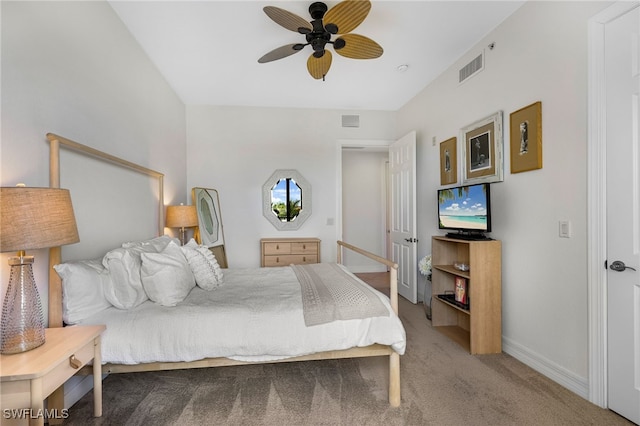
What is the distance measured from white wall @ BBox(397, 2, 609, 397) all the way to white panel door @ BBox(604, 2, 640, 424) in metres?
0.14

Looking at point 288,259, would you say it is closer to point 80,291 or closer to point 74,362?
point 80,291

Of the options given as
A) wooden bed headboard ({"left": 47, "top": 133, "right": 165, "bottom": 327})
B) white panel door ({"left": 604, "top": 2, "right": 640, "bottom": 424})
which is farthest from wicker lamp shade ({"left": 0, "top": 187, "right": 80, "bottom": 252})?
white panel door ({"left": 604, "top": 2, "right": 640, "bottom": 424})

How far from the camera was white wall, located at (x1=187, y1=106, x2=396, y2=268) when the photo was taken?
178 inches

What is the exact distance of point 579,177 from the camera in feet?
6.58

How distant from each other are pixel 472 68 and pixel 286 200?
2.88 metres

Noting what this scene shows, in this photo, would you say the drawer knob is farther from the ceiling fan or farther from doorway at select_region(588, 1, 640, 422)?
doorway at select_region(588, 1, 640, 422)

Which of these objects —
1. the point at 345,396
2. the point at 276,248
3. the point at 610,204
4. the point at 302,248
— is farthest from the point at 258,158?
the point at 610,204

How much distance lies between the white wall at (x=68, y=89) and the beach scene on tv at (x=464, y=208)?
3.02 metres

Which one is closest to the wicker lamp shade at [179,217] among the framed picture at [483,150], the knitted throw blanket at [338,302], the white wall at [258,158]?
the white wall at [258,158]

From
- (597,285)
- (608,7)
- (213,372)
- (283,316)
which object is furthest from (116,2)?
(597,285)

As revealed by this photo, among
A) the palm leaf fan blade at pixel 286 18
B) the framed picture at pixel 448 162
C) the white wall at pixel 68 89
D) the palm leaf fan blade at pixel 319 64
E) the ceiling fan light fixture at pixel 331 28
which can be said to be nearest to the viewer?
the white wall at pixel 68 89

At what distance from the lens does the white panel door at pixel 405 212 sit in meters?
3.94

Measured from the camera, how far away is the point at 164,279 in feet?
6.59

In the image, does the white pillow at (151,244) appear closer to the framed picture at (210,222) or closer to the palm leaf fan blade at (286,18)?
the framed picture at (210,222)
